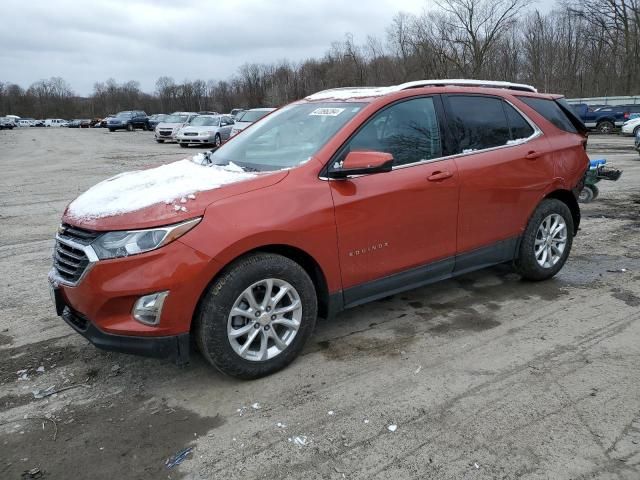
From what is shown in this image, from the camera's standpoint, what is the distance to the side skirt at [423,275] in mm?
3723

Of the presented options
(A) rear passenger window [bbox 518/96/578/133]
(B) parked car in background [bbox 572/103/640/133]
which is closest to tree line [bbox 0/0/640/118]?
(B) parked car in background [bbox 572/103/640/133]

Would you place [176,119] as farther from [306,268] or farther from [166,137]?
[306,268]

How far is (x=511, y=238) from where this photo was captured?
4.75 metres

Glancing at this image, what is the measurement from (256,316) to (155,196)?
963mm

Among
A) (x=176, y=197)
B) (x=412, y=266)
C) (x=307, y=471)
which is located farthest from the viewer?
(x=412, y=266)

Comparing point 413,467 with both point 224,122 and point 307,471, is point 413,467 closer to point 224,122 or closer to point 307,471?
point 307,471

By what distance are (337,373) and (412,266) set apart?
104cm

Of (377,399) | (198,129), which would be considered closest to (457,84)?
(377,399)

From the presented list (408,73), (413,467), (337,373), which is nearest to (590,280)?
(337,373)

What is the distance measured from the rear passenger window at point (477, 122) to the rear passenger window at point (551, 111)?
482 millimetres

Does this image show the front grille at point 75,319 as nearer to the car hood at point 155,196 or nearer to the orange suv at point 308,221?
the orange suv at point 308,221

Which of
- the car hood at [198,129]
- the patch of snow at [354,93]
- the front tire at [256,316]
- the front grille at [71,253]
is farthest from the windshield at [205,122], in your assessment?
the front tire at [256,316]

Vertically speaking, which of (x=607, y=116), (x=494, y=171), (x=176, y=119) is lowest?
(x=494, y=171)

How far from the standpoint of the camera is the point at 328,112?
4.08 meters
